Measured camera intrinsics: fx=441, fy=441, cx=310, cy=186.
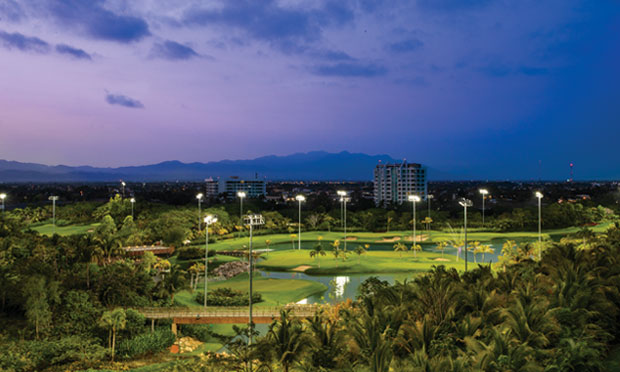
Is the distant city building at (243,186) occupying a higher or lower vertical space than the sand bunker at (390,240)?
higher

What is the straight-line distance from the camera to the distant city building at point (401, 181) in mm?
125812

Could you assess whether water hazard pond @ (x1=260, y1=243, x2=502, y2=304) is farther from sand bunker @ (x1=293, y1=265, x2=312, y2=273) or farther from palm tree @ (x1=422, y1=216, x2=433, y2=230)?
palm tree @ (x1=422, y1=216, x2=433, y2=230)

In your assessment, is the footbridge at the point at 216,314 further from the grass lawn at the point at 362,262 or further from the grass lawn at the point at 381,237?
the grass lawn at the point at 381,237

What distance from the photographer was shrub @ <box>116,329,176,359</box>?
2328 centimetres

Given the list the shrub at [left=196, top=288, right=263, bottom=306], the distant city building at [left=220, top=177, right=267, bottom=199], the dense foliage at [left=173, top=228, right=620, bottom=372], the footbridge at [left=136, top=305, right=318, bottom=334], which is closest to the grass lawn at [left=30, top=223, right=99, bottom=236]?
the shrub at [left=196, top=288, right=263, bottom=306]

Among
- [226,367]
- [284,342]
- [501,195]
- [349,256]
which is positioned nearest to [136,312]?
[226,367]

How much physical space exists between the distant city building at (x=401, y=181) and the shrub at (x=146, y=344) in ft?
331

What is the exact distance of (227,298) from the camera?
30234 mm

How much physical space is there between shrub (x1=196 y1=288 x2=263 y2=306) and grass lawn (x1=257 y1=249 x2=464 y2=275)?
1010 cm

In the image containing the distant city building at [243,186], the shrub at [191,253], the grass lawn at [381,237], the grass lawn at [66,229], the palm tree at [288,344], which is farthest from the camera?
the distant city building at [243,186]

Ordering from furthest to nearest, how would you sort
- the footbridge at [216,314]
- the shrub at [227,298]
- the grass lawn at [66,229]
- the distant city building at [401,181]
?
the distant city building at [401,181], the grass lawn at [66,229], the shrub at [227,298], the footbridge at [216,314]

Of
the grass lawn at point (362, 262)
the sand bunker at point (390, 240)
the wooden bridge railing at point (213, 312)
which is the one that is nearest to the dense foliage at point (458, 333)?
the wooden bridge railing at point (213, 312)

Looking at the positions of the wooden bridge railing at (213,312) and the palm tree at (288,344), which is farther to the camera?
the wooden bridge railing at (213,312)

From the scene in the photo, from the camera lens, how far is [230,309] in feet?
83.3
